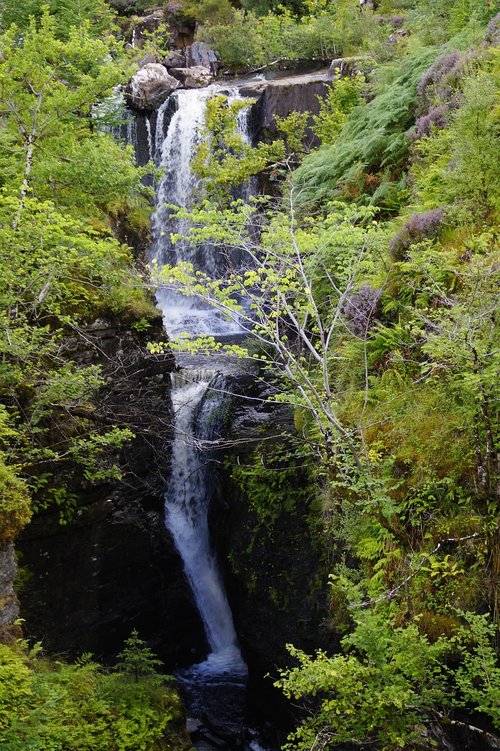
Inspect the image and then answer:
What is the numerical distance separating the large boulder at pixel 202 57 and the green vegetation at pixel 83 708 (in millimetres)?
24083

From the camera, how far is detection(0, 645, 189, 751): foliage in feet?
15.8

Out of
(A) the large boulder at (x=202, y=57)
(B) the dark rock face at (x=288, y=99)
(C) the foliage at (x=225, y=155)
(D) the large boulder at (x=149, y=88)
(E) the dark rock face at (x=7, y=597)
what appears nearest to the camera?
(E) the dark rock face at (x=7, y=597)

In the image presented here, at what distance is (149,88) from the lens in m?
20.5

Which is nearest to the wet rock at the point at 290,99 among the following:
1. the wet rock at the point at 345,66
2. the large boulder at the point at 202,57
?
the wet rock at the point at 345,66

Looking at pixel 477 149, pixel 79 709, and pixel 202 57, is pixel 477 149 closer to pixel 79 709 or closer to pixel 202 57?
pixel 79 709

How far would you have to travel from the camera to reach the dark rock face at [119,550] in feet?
29.9

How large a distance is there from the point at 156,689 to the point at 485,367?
5662mm

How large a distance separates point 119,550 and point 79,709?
4.10 m

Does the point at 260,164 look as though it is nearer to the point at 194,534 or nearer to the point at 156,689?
the point at 194,534

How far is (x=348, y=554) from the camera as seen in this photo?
7137 millimetres

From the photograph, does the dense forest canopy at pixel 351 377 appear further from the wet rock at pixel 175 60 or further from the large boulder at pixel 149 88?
the wet rock at pixel 175 60

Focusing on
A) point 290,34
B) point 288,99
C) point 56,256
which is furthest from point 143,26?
point 56,256

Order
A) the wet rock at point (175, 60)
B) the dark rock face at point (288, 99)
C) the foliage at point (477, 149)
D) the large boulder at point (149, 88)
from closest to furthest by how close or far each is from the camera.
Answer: the foliage at point (477, 149) → the dark rock face at point (288, 99) → the large boulder at point (149, 88) → the wet rock at point (175, 60)

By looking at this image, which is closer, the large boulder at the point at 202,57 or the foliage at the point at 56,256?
the foliage at the point at 56,256
